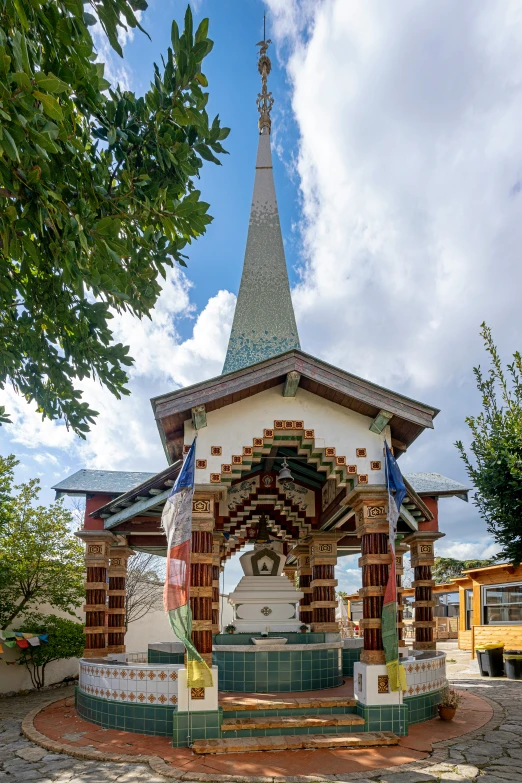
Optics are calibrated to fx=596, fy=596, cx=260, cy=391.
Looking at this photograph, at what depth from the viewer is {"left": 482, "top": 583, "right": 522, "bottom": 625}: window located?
18422 mm

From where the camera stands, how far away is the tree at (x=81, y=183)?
397cm

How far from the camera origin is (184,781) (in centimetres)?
643

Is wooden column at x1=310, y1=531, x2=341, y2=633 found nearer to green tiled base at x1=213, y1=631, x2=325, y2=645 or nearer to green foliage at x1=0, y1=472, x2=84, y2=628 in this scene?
green tiled base at x1=213, y1=631, x2=325, y2=645

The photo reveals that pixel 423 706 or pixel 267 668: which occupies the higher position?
pixel 267 668

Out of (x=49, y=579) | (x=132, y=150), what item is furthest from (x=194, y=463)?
(x=49, y=579)

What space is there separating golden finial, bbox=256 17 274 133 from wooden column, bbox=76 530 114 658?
11.9 m

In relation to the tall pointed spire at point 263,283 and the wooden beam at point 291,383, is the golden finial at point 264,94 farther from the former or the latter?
the wooden beam at point 291,383

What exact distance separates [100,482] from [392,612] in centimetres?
741

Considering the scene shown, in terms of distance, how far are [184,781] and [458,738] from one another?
394cm

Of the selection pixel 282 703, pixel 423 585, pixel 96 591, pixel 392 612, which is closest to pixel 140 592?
pixel 96 591

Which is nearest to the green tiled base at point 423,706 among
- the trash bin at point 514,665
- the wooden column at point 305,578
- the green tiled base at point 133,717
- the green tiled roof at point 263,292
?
the green tiled base at point 133,717

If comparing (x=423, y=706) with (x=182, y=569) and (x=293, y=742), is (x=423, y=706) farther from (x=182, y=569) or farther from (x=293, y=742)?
(x=182, y=569)

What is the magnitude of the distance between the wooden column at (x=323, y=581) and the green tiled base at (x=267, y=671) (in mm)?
2621

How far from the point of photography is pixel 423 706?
29.8 feet
